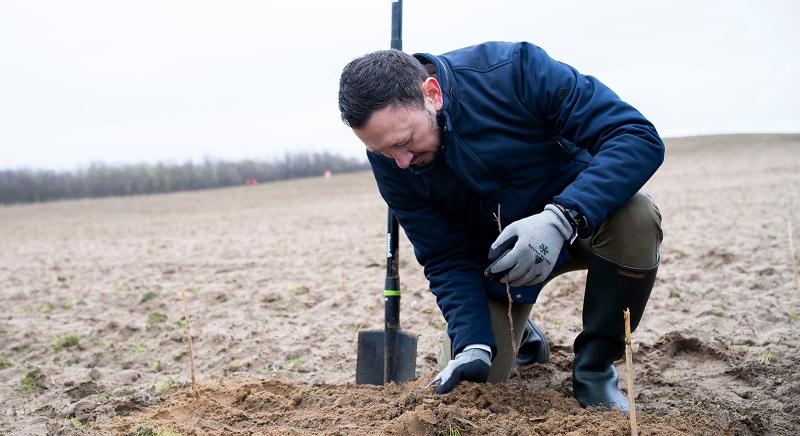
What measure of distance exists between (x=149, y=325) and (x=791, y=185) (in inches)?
550

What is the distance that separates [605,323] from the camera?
306 cm

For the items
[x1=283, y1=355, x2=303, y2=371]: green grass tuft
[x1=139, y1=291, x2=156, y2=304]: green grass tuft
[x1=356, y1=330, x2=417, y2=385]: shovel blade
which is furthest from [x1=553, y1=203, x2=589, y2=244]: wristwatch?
[x1=139, y1=291, x2=156, y2=304]: green grass tuft

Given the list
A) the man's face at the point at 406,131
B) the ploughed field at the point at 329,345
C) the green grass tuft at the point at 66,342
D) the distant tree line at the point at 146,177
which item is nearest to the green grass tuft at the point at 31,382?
the ploughed field at the point at 329,345

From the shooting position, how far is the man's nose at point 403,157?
9.58ft

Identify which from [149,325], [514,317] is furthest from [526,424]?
[149,325]

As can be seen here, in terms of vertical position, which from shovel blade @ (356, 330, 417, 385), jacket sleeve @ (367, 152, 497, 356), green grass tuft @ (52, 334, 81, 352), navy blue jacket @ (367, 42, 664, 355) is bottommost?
green grass tuft @ (52, 334, 81, 352)

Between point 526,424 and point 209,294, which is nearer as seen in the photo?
point 526,424

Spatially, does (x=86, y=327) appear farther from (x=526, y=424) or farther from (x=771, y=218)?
(x=771, y=218)

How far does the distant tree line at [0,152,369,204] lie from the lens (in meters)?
39.3

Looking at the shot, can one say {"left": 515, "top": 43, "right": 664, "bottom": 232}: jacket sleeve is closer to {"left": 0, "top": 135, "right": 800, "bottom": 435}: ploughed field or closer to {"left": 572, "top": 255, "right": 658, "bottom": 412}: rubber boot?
{"left": 572, "top": 255, "right": 658, "bottom": 412}: rubber boot

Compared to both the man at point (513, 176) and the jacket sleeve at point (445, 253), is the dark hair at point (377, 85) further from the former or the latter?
the jacket sleeve at point (445, 253)

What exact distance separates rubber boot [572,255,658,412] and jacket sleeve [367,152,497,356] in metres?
0.41

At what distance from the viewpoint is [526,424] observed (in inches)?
104

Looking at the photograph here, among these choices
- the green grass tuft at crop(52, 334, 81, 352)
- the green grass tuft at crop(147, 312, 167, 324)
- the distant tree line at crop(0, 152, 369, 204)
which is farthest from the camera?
the distant tree line at crop(0, 152, 369, 204)
